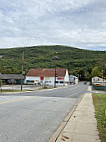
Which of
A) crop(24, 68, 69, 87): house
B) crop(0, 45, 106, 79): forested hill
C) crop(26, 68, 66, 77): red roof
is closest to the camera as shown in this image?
crop(24, 68, 69, 87): house

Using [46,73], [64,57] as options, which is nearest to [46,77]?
[46,73]

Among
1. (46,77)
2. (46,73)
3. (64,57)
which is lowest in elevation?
→ (46,77)

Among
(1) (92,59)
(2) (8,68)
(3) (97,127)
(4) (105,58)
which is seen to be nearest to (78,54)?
(1) (92,59)

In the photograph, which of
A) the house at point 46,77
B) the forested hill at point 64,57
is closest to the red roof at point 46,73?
the house at point 46,77

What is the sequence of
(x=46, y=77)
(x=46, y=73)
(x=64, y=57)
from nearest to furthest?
1. (x=46, y=77)
2. (x=46, y=73)
3. (x=64, y=57)

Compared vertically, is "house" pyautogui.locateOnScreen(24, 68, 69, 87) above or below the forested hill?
below

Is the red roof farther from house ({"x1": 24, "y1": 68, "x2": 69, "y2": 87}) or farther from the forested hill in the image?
the forested hill

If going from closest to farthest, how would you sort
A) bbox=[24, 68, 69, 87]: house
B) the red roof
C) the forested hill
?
bbox=[24, 68, 69, 87]: house, the red roof, the forested hill

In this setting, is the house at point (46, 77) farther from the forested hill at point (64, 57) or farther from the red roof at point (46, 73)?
the forested hill at point (64, 57)

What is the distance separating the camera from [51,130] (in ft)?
22.4

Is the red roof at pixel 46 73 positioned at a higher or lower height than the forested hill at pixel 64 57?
lower

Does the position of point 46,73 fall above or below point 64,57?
below

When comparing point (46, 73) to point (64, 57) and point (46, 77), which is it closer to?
point (46, 77)

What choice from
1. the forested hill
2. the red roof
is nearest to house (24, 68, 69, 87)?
the red roof
